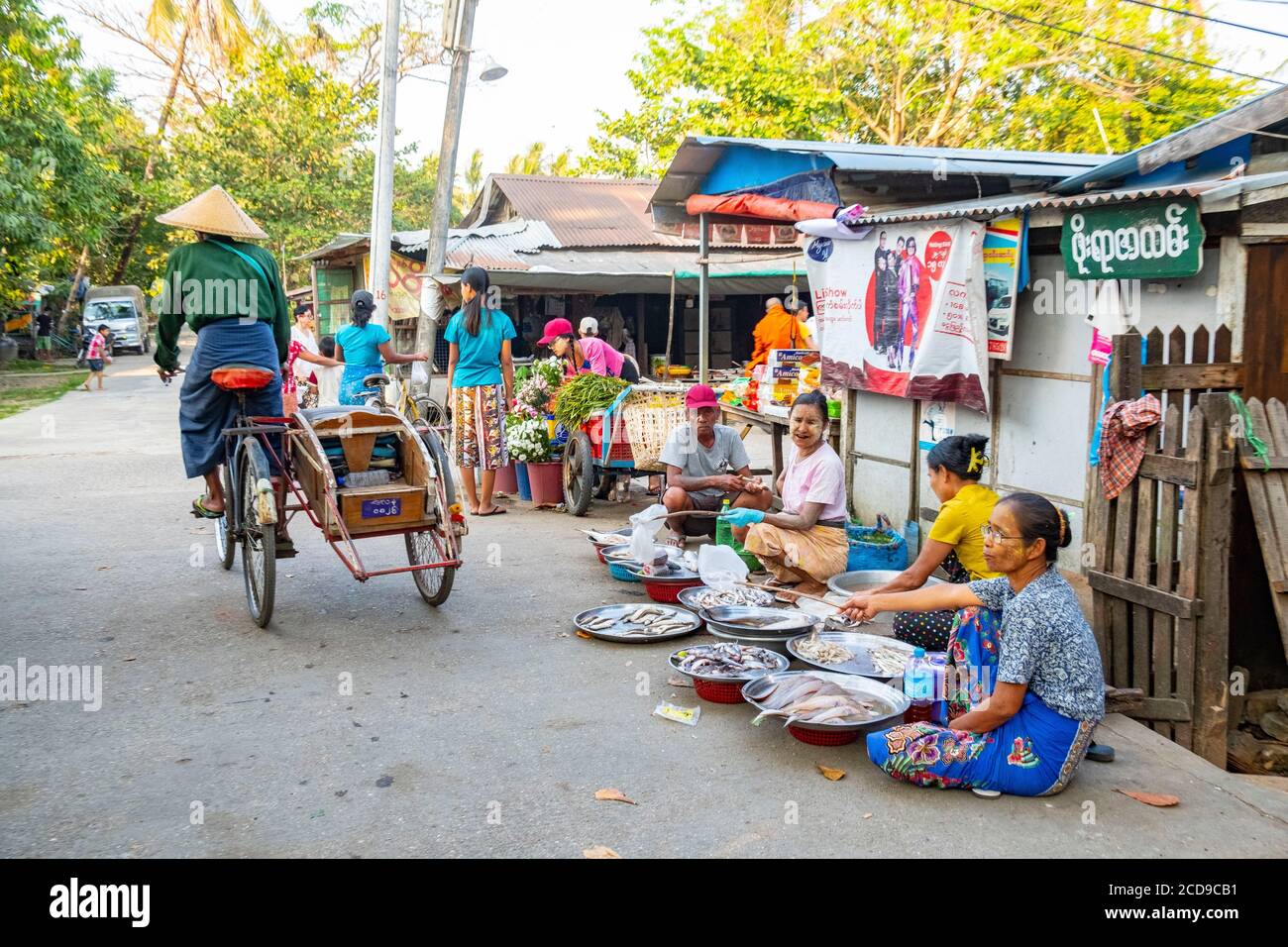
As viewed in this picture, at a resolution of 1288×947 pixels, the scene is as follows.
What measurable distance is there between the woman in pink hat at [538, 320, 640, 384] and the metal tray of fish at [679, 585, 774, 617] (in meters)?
4.32

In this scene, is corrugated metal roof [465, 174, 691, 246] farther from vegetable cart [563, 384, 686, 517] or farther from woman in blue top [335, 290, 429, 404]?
vegetable cart [563, 384, 686, 517]

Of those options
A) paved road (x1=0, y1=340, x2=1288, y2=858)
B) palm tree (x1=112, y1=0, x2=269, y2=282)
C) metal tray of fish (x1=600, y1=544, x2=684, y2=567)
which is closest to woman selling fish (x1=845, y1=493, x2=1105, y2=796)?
paved road (x1=0, y1=340, x2=1288, y2=858)

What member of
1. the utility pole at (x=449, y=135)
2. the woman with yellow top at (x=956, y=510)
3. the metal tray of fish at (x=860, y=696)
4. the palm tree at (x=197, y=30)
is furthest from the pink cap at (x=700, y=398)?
the palm tree at (x=197, y=30)

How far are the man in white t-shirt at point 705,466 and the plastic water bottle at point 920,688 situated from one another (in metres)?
2.86

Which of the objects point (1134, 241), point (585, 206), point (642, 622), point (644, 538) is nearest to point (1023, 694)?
point (642, 622)

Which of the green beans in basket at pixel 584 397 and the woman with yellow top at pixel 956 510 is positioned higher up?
the green beans in basket at pixel 584 397

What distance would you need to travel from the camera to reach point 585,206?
21.6 m

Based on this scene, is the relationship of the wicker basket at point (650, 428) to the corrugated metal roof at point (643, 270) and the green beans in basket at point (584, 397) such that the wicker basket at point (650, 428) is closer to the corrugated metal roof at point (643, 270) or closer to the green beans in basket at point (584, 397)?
the green beans in basket at point (584, 397)

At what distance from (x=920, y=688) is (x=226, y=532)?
485 cm

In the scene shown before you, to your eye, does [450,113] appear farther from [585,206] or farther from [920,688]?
[920,688]

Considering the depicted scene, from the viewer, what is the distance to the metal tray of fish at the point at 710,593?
19.8ft

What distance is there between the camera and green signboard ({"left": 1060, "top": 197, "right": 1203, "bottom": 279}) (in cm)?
528

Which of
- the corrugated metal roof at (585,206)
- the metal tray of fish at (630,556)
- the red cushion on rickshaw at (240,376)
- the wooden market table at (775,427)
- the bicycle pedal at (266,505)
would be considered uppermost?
the corrugated metal roof at (585,206)

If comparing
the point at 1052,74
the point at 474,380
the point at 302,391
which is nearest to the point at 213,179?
the point at 302,391
